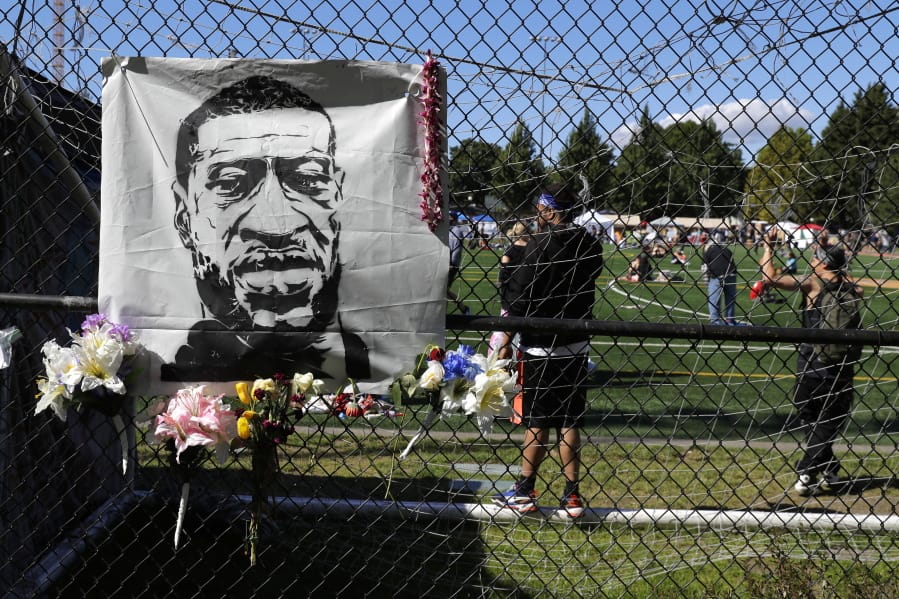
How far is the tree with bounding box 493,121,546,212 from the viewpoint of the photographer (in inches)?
112

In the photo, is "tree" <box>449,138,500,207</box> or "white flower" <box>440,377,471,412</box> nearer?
"white flower" <box>440,377,471,412</box>

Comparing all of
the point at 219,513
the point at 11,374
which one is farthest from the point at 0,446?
the point at 219,513

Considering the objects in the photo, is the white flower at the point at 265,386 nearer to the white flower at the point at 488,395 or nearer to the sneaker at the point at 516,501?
the white flower at the point at 488,395

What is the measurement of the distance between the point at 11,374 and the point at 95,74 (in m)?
1.33

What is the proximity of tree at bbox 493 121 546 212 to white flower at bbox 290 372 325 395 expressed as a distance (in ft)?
2.95

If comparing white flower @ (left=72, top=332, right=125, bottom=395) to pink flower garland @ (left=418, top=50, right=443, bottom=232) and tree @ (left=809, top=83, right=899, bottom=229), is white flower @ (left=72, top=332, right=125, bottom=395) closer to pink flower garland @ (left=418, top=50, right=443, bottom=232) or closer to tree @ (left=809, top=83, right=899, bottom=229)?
pink flower garland @ (left=418, top=50, right=443, bottom=232)

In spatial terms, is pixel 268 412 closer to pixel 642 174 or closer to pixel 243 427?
pixel 243 427

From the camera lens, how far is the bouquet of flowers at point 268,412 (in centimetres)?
257

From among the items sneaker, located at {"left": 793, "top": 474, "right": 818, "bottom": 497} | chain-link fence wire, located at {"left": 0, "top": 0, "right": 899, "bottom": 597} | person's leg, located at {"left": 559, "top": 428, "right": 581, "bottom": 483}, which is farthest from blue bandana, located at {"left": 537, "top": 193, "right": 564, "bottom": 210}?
sneaker, located at {"left": 793, "top": 474, "right": 818, "bottom": 497}

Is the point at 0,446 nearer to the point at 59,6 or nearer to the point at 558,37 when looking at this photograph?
the point at 59,6

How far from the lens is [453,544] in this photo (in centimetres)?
469

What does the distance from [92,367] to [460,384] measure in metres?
1.16

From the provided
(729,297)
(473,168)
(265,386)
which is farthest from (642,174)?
(265,386)

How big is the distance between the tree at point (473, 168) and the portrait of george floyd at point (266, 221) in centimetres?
25
